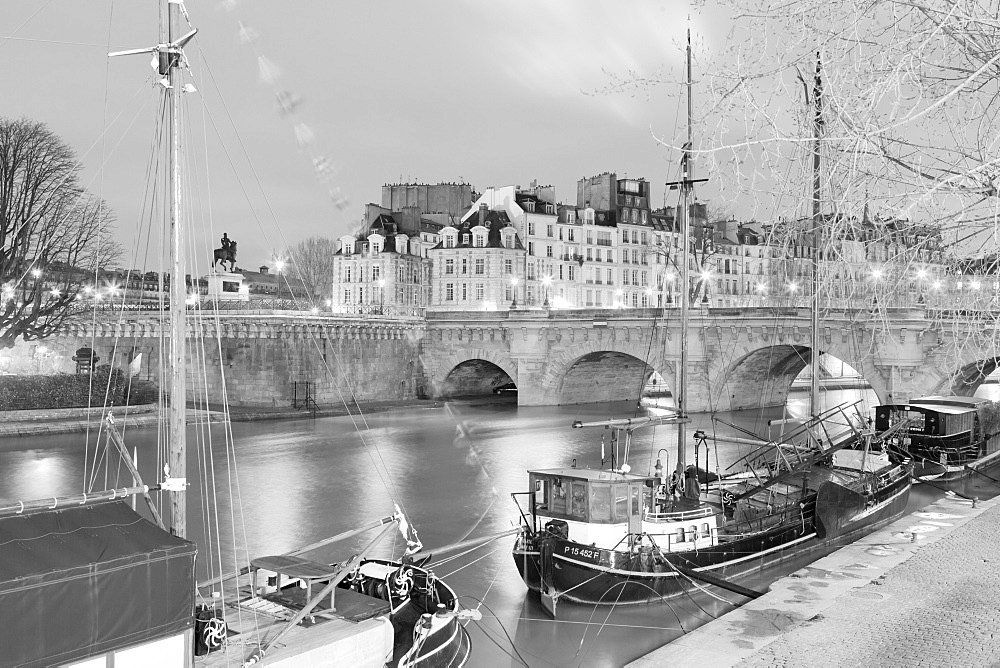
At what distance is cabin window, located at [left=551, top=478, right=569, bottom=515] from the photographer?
1592 centimetres

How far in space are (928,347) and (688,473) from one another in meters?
20.0

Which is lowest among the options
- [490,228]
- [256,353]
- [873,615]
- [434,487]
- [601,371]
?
[434,487]

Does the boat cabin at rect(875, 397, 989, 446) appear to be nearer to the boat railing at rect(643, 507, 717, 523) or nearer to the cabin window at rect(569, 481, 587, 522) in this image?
the boat railing at rect(643, 507, 717, 523)

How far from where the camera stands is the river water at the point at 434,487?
14.4 m

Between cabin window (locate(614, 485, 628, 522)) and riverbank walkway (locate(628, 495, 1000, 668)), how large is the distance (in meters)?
2.71

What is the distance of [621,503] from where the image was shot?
1557cm

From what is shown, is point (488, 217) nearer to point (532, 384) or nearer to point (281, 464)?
point (532, 384)

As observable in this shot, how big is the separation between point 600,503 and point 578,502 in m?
0.41

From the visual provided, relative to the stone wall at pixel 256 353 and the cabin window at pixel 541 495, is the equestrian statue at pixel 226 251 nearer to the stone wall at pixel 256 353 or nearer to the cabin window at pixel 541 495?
the stone wall at pixel 256 353

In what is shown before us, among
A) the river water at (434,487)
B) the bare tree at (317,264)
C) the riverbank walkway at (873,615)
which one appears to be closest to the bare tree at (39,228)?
the river water at (434,487)

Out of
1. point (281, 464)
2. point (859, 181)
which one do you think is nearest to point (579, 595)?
point (859, 181)

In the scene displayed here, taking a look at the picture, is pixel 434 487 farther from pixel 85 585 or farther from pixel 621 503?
pixel 85 585

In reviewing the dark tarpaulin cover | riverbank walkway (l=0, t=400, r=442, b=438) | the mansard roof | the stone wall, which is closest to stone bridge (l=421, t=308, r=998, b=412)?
the stone wall

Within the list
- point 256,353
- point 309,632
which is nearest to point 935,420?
point 309,632
